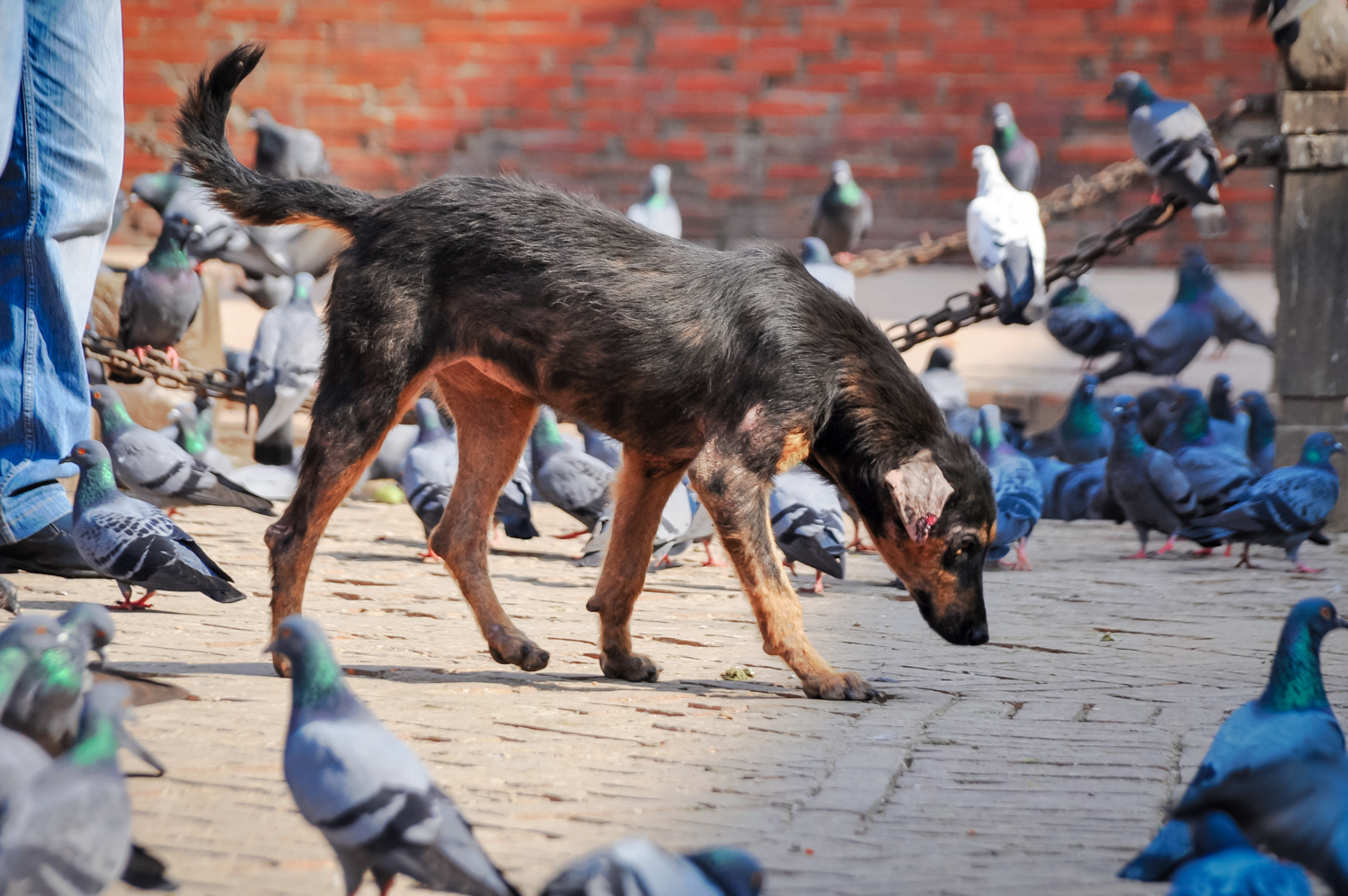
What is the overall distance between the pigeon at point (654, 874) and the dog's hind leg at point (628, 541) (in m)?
2.27

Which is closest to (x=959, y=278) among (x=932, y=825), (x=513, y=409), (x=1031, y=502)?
(x=1031, y=502)

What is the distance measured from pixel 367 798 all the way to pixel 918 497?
227 centimetres

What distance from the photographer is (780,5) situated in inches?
591

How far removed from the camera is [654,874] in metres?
2.00

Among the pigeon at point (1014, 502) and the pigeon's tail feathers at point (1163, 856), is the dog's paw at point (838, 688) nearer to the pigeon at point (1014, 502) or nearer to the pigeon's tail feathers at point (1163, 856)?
the pigeon's tail feathers at point (1163, 856)

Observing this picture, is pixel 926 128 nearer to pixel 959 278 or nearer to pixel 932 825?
pixel 959 278

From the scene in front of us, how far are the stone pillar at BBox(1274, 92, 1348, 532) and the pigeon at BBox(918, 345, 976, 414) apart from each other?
6.25 feet

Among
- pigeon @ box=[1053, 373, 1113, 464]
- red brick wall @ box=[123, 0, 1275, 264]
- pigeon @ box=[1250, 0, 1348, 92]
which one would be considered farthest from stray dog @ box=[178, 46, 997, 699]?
red brick wall @ box=[123, 0, 1275, 264]

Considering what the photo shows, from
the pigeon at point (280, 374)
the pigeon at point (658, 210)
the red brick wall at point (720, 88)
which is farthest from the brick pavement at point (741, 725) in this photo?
the red brick wall at point (720, 88)

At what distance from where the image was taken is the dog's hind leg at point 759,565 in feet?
13.4

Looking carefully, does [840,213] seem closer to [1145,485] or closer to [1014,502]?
[1145,485]

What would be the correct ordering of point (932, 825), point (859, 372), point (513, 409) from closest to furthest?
point (932, 825), point (859, 372), point (513, 409)

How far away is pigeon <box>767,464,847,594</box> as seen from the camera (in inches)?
232

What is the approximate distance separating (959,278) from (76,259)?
11.2 meters
